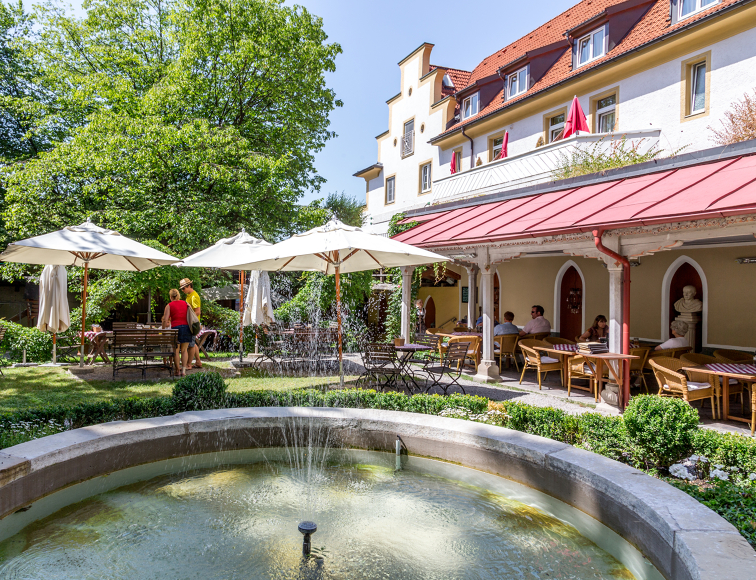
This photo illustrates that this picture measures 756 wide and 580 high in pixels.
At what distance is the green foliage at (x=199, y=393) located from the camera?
6605 mm

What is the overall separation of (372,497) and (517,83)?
18.5 m

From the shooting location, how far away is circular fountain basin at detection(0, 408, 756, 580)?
3701 mm

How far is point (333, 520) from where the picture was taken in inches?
177

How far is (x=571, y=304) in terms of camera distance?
14734mm

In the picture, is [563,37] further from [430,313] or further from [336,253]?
[336,253]

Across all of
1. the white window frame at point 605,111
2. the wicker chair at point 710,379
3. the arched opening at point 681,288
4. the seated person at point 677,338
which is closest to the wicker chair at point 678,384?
the wicker chair at point 710,379

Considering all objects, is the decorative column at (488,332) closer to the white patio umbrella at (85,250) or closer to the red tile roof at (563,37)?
the white patio umbrella at (85,250)

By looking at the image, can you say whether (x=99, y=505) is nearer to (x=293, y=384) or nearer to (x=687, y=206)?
(x=293, y=384)

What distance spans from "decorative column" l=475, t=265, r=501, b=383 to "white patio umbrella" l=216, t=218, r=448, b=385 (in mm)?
2348

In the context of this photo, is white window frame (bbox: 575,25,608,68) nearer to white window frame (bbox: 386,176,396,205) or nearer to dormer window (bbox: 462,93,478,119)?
dormer window (bbox: 462,93,478,119)

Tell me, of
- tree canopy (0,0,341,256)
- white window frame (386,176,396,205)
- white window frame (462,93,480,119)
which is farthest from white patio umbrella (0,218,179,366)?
white window frame (386,176,396,205)

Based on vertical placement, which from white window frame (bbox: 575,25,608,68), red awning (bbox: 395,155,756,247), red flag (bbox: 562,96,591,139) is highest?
white window frame (bbox: 575,25,608,68)

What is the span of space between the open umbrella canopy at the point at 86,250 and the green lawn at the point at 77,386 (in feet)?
7.94

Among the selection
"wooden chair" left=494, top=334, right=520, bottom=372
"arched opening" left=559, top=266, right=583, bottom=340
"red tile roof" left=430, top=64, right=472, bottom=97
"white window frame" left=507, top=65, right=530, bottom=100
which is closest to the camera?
"wooden chair" left=494, top=334, right=520, bottom=372
